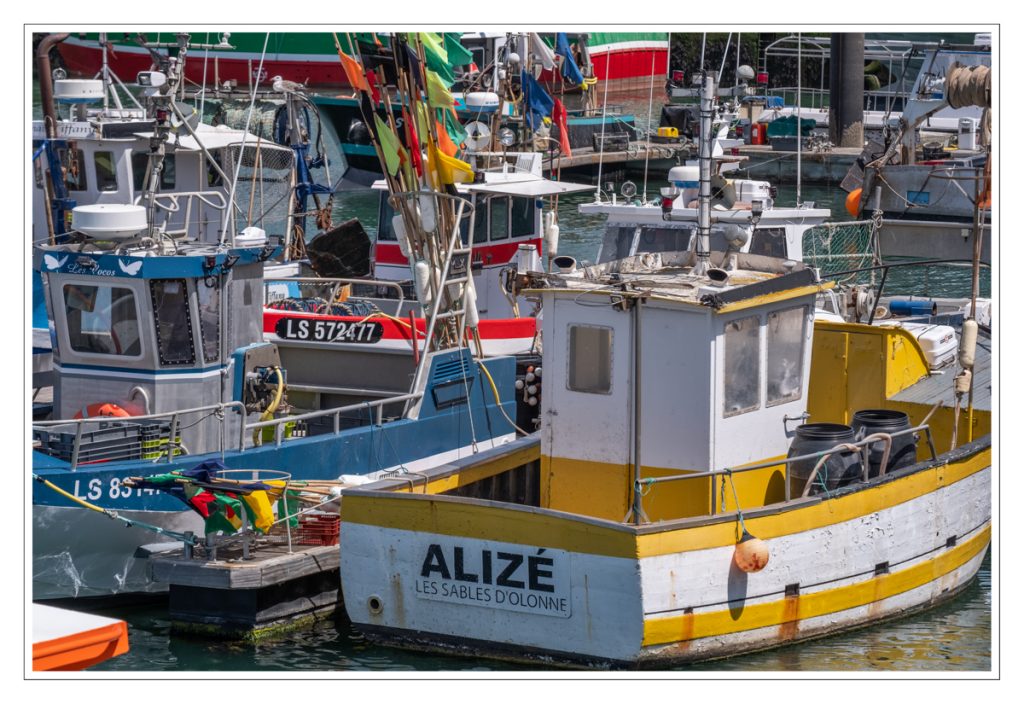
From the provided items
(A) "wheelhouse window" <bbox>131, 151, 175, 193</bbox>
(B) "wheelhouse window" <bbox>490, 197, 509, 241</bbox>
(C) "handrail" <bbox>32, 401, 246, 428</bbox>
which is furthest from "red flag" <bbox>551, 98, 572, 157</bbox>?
(C) "handrail" <bbox>32, 401, 246, 428</bbox>

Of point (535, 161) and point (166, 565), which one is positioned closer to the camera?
point (166, 565)

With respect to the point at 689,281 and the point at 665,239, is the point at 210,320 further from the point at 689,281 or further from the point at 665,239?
the point at 665,239

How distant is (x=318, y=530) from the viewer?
13820mm

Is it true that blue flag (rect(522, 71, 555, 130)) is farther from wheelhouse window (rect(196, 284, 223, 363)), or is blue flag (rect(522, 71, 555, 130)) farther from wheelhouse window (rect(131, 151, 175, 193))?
wheelhouse window (rect(196, 284, 223, 363))

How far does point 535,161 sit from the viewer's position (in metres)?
21.6

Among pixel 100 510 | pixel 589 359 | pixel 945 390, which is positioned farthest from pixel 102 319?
pixel 945 390

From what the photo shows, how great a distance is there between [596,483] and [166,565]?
11.5ft

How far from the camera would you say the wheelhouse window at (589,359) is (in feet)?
41.3

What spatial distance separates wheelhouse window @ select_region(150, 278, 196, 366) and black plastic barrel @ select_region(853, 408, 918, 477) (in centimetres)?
592

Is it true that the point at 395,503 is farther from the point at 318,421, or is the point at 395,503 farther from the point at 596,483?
the point at 318,421

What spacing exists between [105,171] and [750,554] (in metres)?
13.8

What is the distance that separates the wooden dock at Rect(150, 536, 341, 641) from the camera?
12844 mm

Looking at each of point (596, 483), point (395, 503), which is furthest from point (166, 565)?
point (596, 483)

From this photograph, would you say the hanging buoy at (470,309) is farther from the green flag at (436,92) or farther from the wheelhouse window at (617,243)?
the wheelhouse window at (617,243)
